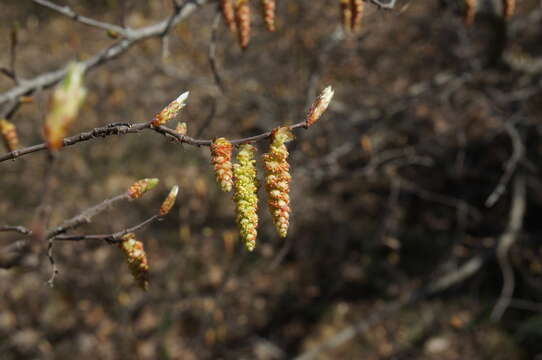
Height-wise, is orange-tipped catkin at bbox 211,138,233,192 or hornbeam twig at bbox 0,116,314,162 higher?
hornbeam twig at bbox 0,116,314,162

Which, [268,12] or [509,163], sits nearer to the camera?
[268,12]

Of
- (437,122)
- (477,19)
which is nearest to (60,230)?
(477,19)

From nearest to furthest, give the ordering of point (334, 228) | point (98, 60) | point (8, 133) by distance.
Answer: point (8, 133) → point (98, 60) → point (334, 228)

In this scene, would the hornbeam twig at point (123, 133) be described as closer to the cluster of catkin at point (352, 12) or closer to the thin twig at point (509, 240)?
the cluster of catkin at point (352, 12)

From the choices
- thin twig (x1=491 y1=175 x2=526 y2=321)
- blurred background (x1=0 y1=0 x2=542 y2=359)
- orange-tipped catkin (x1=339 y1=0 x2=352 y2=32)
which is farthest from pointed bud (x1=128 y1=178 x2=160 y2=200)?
thin twig (x1=491 y1=175 x2=526 y2=321)

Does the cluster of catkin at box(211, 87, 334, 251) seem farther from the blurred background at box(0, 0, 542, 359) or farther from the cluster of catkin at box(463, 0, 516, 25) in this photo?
the blurred background at box(0, 0, 542, 359)

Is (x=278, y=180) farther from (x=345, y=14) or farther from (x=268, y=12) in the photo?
(x=345, y=14)

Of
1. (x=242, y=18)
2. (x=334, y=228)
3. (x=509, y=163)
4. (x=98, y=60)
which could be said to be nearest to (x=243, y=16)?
(x=242, y=18)
